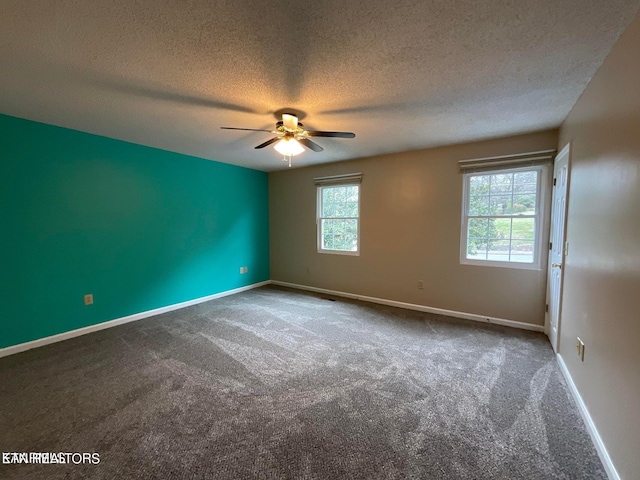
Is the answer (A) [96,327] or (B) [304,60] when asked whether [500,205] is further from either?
(A) [96,327]

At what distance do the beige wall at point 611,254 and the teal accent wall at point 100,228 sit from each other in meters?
4.57

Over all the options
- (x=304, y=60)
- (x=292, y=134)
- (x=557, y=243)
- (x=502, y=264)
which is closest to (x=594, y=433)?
(x=557, y=243)

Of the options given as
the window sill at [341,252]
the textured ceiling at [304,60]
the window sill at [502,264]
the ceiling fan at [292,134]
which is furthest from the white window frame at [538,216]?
the ceiling fan at [292,134]

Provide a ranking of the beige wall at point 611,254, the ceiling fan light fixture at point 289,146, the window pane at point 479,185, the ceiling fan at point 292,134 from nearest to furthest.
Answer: the beige wall at point 611,254 → the ceiling fan at point 292,134 → the ceiling fan light fixture at point 289,146 → the window pane at point 479,185

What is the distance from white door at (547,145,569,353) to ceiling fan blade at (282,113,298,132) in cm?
254

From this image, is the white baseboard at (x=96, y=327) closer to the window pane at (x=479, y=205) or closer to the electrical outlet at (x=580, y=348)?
the window pane at (x=479, y=205)

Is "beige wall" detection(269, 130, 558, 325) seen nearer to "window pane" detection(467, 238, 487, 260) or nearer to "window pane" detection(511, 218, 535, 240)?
"window pane" detection(467, 238, 487, 260)

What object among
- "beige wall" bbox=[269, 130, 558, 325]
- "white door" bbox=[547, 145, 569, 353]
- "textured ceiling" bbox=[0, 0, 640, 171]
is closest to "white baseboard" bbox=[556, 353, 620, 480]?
"white door" bbox=[547, 145, 569, 353]

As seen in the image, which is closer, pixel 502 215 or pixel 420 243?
pixel 502 215

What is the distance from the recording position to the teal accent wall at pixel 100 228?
2.75 m

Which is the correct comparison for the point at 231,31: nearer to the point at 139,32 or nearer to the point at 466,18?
the point at 139,32

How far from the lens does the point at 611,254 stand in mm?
1567

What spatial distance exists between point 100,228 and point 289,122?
270 centimetres

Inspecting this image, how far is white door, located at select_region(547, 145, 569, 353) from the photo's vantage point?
2.56 meters
